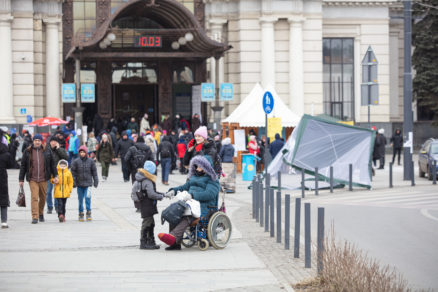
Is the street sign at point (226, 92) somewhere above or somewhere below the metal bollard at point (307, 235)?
above

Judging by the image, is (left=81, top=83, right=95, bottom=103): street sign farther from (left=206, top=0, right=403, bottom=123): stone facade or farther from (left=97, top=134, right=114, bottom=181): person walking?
(left=97, top=134, right=114, bottom=181): person walking

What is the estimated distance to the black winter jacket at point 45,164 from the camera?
55.7 feet

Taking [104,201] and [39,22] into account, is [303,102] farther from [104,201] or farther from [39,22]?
[104,201]

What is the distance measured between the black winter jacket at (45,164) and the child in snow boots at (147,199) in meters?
4.07

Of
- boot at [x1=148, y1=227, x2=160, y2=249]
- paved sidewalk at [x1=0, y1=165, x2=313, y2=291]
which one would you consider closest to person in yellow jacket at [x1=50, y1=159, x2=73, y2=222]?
paved sidewalk at [x1=0, y1=165, x2=313, y2=291]

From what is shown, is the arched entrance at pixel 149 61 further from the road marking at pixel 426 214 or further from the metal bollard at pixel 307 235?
the metal bollard at pixel 307 235

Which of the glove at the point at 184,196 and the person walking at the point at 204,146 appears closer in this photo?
the glove at the point at 184,196

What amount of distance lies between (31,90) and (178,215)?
29.6 meters

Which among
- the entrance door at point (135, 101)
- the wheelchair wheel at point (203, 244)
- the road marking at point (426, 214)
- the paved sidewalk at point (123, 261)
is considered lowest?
the road marking at point (426, 214)

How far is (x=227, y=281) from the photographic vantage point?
34.2 ft

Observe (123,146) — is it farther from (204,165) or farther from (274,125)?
(204,165)

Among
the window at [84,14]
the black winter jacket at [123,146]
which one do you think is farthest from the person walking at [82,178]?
the window at [84,14]

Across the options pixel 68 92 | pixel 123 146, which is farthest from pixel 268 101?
pixel 68 92

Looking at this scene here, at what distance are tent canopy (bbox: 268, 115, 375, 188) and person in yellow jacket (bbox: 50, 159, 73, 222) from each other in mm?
8733
